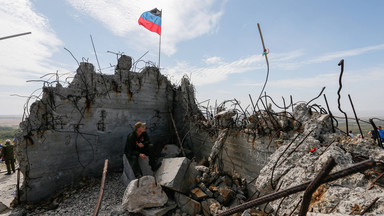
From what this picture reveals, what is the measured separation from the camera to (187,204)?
4391mm

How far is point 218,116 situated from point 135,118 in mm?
3139

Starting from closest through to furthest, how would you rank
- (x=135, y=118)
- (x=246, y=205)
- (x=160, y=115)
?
(x=246, y=205)
(x=135, y=118)
(x=160, y=115)

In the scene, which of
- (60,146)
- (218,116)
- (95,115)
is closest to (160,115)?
(95,115)

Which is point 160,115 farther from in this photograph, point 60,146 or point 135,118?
point 60,146

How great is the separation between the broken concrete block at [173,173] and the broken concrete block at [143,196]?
0.31 m

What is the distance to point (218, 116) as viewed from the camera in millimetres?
5430

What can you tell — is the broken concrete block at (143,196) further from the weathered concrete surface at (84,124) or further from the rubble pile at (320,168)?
the weathered concrete surface at (84,124)

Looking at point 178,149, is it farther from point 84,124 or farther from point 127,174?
point 84,124

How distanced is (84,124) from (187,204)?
13.0 ft

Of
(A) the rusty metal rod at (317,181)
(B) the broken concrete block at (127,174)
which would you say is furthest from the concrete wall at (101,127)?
(A) the rusty metal rod at (317,181)

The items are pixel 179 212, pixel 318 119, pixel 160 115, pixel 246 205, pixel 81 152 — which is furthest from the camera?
pixel 160 115

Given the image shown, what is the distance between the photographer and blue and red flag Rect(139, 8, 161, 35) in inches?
315

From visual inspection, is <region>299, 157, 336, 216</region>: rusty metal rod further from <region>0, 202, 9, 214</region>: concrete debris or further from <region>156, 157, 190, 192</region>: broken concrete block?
<region>0, 202, 9, 214</region>: concrete debris

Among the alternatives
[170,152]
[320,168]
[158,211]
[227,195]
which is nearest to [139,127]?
[170,152]
